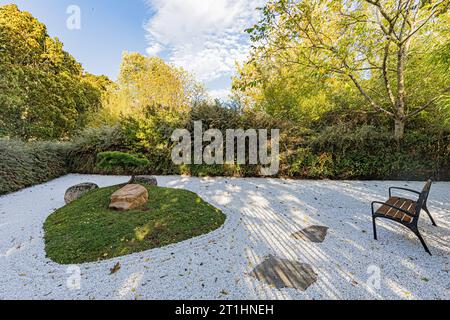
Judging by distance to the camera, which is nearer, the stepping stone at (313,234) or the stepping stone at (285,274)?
the stepping stone at (285,274)

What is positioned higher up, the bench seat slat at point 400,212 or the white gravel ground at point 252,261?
the bench seat slat at point 400,212

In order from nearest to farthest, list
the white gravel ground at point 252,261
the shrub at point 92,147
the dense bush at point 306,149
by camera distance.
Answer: the white gravel ground at point 252,261
the dense bush at point 306,149
the shrub at point 92,147

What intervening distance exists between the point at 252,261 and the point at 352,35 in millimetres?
6876

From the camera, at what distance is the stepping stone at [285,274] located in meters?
1.93

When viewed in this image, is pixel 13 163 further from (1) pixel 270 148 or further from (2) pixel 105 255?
(1) pixel 270 148

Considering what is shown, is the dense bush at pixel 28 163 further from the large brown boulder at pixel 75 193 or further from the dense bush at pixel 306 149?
the large brown boulder at pixel 75 193

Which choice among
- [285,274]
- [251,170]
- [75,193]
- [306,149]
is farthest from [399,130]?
[75,193]

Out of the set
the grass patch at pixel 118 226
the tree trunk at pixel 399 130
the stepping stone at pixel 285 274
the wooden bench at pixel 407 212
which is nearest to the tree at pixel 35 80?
the grass patch at pixel 118 226

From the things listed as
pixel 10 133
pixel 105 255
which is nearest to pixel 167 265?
pixel 105 255

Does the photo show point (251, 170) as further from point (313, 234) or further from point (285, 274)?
point (285, 274)

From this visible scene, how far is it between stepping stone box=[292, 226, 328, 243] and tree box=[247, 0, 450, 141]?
13.4 ft

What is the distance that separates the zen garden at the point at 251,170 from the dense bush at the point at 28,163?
44mm
